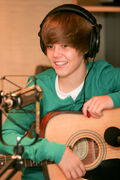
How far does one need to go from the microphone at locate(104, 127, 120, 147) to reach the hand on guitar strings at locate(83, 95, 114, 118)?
0.09 metres

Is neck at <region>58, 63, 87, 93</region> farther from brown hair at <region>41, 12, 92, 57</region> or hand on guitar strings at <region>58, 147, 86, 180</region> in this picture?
hand on guitar strings at <region>58, 147, 86, 180</region>

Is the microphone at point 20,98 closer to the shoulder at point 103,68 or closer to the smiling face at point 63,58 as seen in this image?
the smiling face at point 63,58

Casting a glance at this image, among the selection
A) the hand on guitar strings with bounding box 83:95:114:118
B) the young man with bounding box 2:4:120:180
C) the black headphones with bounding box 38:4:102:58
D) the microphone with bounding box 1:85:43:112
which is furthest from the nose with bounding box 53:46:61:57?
the microphone with bounding box 1:85:43:112

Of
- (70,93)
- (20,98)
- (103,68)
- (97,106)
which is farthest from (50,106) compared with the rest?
(20,98)

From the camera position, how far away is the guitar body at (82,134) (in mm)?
1061

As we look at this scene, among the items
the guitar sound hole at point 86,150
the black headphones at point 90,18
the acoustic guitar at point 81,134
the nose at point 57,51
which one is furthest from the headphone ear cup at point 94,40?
the guitar sound hole at point 86,150

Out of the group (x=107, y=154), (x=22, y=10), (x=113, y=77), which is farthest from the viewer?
(x=22, y=10)

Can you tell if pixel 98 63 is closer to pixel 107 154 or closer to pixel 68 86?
pixel 68 86

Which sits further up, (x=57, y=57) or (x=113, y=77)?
(x=57, y=57)

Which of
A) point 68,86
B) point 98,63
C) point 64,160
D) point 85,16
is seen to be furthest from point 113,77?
point 64,160

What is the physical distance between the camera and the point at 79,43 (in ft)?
3.86

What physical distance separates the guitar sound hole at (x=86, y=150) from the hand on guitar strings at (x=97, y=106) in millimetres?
146

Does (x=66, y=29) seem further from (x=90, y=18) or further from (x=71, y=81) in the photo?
(x=71, y=81)

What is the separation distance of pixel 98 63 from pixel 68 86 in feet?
0.82
